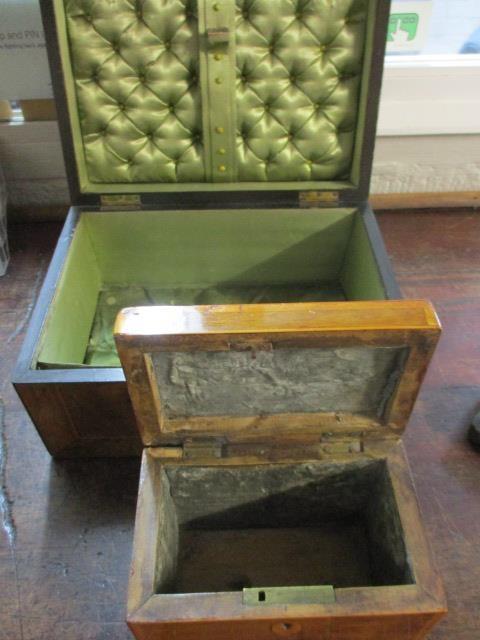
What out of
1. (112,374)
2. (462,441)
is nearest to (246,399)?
(112,374)

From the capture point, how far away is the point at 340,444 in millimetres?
988

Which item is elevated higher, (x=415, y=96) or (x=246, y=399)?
(x=415, y=96)

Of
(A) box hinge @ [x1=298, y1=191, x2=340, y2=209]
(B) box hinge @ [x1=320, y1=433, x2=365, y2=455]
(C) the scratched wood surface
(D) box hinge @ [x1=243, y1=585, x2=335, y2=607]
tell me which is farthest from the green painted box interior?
(D) box hinge @ [x1=243, y1=585, x2=335, y2=607]

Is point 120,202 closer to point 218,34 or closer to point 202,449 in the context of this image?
point 218,34

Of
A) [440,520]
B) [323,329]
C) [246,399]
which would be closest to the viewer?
[323,329]

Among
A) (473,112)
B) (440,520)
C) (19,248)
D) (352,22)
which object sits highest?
(352,22)

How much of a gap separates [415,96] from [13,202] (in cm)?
157

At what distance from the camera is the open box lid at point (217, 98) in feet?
4.48

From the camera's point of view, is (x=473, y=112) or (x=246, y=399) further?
(x=473, y=112)

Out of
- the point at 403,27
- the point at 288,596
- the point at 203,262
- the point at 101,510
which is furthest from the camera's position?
the point at 403,27

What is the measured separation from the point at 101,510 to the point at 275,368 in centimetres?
69

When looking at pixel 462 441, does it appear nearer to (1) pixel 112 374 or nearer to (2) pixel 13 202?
(1) pixel 112 374

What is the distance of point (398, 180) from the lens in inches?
86.8

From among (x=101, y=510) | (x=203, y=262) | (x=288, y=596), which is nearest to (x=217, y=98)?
(x=203, y=262)
